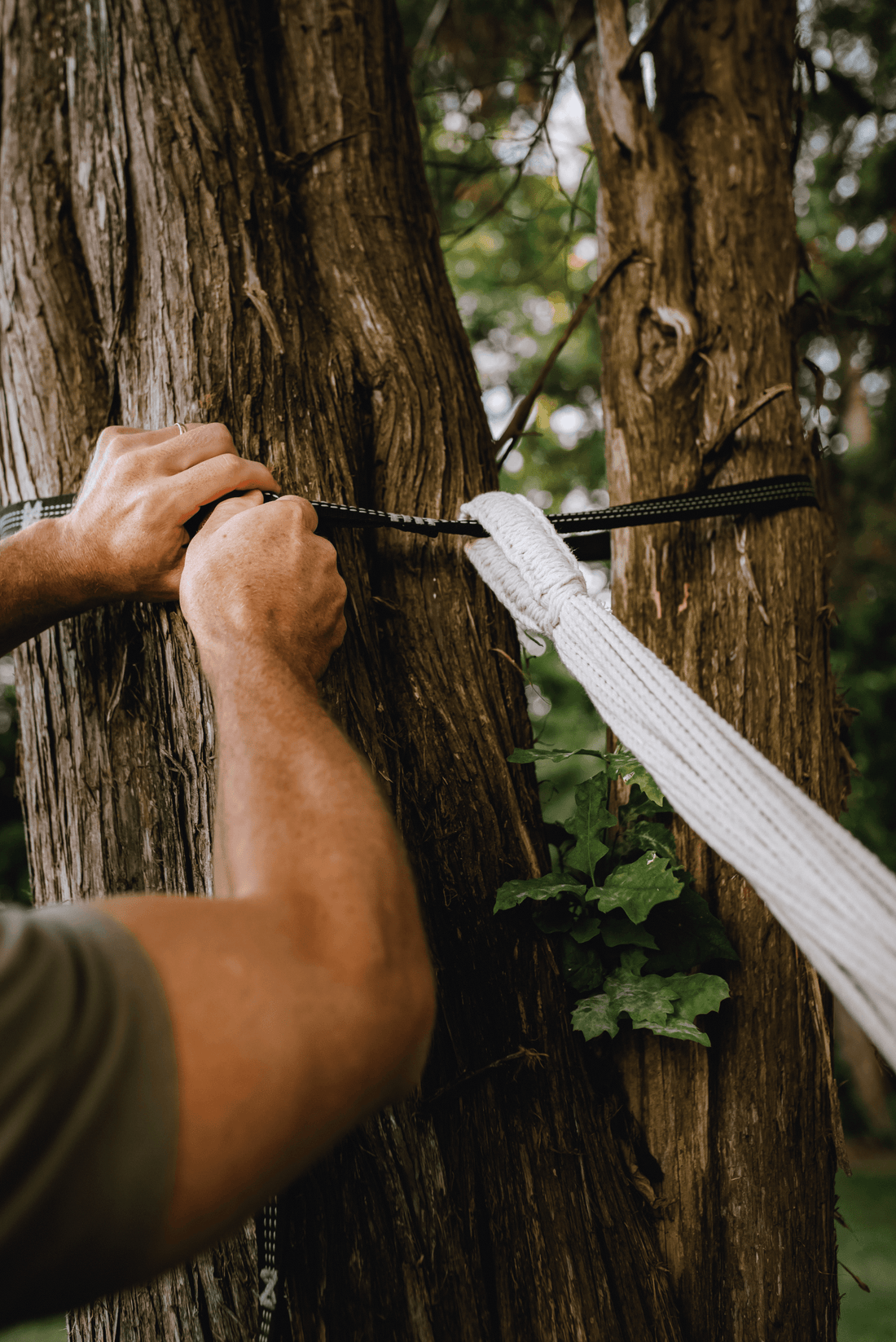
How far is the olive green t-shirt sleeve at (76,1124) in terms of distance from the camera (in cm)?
63

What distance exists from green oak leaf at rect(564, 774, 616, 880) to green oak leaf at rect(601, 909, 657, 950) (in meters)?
0.09

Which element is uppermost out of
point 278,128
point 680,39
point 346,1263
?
point 680,39

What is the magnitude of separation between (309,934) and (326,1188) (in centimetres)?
74

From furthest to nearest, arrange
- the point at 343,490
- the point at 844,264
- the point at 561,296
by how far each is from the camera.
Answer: the point at 844,264
the point at 561,296
the point at 343,490

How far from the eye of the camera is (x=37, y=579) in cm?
142

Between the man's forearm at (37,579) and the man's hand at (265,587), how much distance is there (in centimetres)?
28

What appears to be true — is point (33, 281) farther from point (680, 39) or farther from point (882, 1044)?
point (882, 1044)

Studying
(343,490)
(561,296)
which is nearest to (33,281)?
(343,490)

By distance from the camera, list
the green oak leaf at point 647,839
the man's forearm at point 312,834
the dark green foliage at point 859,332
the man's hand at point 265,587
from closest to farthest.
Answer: the man's forearm at point 312,834 → the man's hand at point 265,587 → the green oak leaf at point 647,839 → the dark green foliage at point 859,332

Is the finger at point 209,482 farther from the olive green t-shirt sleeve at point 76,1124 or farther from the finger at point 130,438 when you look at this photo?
the olive green t-shirt sleeve at point 76,1124

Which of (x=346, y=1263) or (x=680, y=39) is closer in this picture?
(x=346, y=1263)

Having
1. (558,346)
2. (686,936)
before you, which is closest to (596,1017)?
(686,936)

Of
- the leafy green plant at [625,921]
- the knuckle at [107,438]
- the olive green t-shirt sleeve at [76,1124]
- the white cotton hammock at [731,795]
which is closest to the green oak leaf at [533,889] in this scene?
the leafy green plant at [625,921]

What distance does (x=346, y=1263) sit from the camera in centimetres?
121
